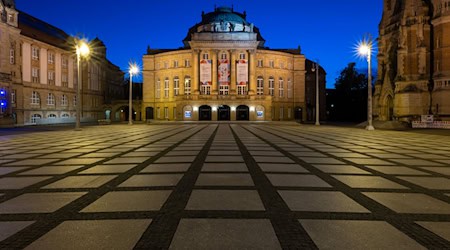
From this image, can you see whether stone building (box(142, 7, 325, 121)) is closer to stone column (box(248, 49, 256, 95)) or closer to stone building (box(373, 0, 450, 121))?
stone column (box(248, 49, 256, 95))

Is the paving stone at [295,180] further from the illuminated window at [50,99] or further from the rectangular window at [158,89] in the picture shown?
the rectangular window at [158,89]

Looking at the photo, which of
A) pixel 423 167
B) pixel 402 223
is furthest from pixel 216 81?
pixel 402 223

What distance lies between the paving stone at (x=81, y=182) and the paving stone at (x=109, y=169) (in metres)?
0.75

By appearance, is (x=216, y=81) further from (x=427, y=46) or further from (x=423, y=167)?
(x=423, y=167)

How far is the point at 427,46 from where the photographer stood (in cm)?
4806

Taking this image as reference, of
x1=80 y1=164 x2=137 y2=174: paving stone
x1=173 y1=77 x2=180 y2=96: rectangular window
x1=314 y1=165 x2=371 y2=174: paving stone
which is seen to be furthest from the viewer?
x1=173 y1=77 x2=180 y2=96: rectangular window

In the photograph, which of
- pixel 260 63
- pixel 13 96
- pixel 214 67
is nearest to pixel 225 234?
pixel 13 96

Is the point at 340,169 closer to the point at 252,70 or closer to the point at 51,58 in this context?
the point at 252,70

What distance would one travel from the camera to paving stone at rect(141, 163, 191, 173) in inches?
390

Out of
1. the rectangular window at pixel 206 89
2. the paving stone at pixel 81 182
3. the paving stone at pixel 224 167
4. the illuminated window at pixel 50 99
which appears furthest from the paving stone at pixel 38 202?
the rectangular window at pixel 206 89

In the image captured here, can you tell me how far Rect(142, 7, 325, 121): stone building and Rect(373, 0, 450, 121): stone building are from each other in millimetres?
27825

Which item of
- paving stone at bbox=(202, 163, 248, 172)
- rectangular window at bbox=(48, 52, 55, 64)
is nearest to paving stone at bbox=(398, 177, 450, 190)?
paving stone at bbox=(202, 163, 248, 172)

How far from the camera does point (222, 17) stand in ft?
280

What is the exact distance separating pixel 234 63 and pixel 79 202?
7064 centimetres
